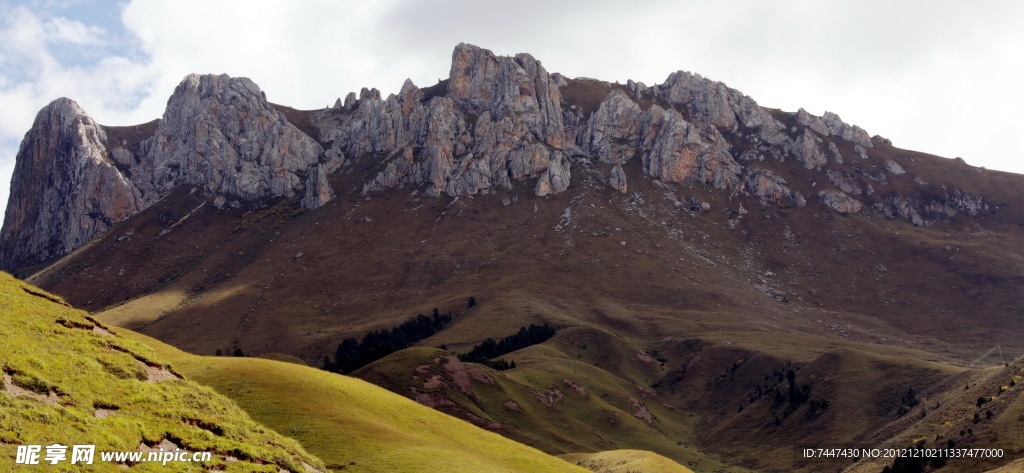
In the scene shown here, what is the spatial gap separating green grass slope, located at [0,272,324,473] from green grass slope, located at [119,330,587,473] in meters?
5.46

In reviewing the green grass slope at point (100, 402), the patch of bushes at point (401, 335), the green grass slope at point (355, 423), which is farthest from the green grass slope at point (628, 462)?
the patch of bushes at point (401, 335)

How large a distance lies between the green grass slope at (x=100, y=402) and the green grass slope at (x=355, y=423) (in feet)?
17.9

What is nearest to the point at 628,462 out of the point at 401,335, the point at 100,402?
the point at 100,402

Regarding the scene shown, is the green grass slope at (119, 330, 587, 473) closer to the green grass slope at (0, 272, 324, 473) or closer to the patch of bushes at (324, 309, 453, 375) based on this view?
the green grass slope at (0, 272, 324, 473)

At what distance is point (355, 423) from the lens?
164ft

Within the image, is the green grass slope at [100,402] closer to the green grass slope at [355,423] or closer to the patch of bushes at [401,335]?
the green grass slope at [355,423]

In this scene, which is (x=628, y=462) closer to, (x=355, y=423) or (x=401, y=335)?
(x=355, y=423)

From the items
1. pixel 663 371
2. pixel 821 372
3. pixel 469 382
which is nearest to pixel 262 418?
pixel 469 382

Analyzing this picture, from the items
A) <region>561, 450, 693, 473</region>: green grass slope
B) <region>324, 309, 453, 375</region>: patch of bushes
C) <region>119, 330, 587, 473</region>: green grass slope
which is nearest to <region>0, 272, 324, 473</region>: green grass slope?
<region>119, 330, 587, 473</region>: green grass slope

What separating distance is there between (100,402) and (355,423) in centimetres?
2080

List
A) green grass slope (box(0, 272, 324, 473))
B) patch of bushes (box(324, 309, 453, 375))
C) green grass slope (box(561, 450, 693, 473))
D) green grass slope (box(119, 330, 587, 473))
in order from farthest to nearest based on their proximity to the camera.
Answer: patch of bushes (box(324, 309, 453, 375))
green grass slope (box(561, 450, 693, 473))
green grass slope (box(119, 330, 587, 473))
green grass slope (box(0, 272, 324, 473))

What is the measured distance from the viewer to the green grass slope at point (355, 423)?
44688 mm

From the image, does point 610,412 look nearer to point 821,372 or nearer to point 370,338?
point 821,372

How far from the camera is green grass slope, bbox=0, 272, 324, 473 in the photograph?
26.8 m
